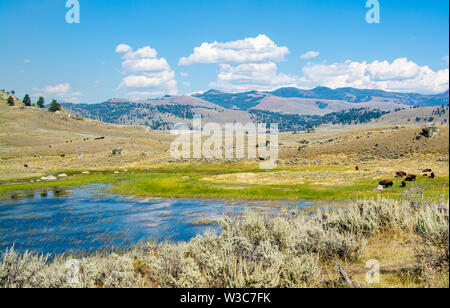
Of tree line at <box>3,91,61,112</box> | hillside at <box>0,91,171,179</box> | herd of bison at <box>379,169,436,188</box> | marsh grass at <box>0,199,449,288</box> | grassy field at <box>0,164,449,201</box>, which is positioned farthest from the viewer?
tree line at <box>3,91,61,112</box>

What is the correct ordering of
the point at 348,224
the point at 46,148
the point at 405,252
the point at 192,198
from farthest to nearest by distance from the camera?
the point at 46,148 < the point at 192,198 < the point at 348,224 < the point at 405,252

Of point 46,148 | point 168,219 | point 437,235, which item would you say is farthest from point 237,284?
point 46,148

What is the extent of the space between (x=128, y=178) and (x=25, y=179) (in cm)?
1483

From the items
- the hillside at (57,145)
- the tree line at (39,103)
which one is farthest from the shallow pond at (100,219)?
the tree line at (39,103)

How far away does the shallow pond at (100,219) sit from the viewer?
745 inches

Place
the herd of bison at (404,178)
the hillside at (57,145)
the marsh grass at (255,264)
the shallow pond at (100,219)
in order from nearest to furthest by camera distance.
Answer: the marsh grass at (255,264)
the shallow pond at (100,219)
the herd of bison at (404,178)
the hillside at (57,145)

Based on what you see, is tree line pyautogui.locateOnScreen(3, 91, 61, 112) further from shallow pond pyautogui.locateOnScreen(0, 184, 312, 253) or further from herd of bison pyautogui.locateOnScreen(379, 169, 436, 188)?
herd of bison pyautogui.locateOnScreen(379, 169, 436, 188)

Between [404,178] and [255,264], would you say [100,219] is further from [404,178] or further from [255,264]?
[404,178]

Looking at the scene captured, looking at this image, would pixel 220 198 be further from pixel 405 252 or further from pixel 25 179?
pixel 25 179

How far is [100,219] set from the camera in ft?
80.6

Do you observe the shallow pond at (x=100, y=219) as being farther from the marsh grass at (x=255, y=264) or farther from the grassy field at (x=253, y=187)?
the marsh grass at (x=255, y=264)

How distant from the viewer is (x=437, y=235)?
8367mm

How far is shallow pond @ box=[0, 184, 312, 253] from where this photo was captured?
18913mm

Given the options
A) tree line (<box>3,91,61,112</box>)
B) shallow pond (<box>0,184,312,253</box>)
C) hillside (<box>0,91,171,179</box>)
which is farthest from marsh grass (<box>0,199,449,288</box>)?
tree line (<box>3,91,61,112</box>)
